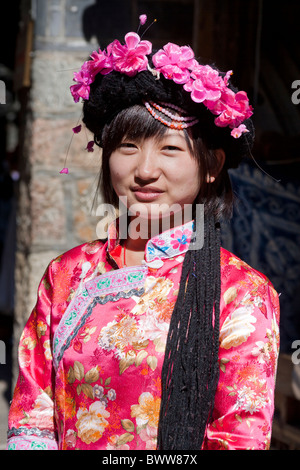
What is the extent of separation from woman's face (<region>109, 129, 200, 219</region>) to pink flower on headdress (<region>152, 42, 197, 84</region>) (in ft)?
0.43

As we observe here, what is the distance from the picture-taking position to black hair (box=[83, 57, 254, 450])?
1442 mm

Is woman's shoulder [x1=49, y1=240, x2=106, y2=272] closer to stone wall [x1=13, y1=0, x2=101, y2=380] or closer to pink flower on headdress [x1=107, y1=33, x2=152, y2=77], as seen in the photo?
pink flower on headdress [x1=107, y1=33, x2=152, y2=77]

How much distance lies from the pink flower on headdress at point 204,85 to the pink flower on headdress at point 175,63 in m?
0.02

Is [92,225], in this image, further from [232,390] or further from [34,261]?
[232,390]

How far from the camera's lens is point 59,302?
169 cm

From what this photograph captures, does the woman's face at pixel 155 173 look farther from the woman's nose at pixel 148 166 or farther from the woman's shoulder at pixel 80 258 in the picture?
the woman's shoulder at pixel 80 258

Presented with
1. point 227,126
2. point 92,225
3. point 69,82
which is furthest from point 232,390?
point 69,82

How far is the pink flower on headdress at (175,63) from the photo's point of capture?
5.08 feet

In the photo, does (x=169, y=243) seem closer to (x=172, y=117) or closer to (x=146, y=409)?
(x=172, y=117)

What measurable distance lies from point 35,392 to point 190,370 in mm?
449

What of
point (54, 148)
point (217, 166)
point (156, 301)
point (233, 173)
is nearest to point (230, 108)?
point (217, 166)

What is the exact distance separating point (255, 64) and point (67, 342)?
7.78ft

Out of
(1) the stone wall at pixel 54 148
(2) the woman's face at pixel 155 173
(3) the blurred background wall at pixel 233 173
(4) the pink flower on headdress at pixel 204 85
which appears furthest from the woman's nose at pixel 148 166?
(1) the stone wall at pixel 54 148

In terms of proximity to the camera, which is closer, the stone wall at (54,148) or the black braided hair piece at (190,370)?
the black braided hair piece at (190,370)
